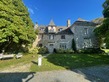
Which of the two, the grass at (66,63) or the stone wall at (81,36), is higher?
the stone wall at (81,36)

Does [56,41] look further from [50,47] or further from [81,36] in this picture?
[81,36]

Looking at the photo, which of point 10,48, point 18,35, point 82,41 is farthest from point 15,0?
point 82,41

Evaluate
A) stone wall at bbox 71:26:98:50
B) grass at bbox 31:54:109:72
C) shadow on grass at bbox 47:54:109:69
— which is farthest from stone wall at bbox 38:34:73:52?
grass at bbox 31:54:109:72

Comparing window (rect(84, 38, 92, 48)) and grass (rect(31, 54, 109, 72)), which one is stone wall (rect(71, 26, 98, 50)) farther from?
grass (rect(31, 54, 109, 72))

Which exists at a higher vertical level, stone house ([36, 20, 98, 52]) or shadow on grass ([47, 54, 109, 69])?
stone house ([36, 20, 98, 52])

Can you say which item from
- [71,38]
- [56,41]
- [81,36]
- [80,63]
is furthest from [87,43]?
[80,63]

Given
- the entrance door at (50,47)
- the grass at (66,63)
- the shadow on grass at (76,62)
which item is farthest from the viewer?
the entrance door at (50,47)

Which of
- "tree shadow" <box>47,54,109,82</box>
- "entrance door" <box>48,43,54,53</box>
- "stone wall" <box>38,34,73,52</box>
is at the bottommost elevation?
"tree shadow" <box>47,54,109,82</box>

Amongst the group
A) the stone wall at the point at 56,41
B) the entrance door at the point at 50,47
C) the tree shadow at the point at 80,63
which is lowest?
the tree shadow at the point at 80,63

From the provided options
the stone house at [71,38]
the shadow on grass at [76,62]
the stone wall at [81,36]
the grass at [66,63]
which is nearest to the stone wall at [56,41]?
the stone house at [71,38]

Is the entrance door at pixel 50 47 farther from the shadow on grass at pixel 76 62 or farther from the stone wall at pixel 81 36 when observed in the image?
the shadow on grass at pixel 76 62

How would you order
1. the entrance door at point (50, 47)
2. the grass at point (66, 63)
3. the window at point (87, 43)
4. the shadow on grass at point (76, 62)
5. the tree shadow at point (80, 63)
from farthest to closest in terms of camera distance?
the window at point (87, 43) < the entrance door at point (50, 47) < the shadow on grass at point (76, 62) < the grass at point (66, 63) < the tree shadow at point (80, 63)

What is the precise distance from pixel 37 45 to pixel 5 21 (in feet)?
59.2

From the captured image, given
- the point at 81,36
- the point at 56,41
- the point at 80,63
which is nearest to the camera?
the point at 80,63
